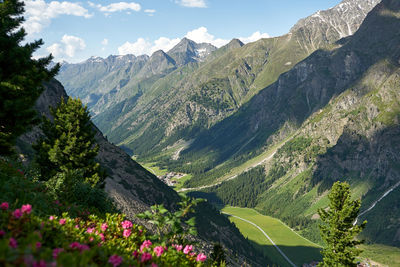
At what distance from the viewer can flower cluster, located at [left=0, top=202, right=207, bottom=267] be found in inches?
175

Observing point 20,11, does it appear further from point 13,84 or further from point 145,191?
point 145,191

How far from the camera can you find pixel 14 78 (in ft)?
52.9

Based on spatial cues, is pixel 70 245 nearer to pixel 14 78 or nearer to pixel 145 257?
pixel 145 257

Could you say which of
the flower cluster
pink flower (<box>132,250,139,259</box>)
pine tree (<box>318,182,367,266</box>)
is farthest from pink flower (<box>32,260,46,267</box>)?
pine tree (<box>318,182,367,266</box>)

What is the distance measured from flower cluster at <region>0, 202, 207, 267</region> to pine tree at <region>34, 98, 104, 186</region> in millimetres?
21961

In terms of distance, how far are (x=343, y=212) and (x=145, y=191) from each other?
70.3 m

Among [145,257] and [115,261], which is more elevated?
[115,261]

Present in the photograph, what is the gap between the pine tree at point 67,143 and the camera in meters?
29.5

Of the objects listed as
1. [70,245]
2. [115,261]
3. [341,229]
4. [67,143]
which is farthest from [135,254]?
[341,229]

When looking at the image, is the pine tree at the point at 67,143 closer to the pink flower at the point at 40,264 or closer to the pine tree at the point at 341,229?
the pink flower at the point at 40,264

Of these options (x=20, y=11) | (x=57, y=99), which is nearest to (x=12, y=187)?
(x=20, y=11)

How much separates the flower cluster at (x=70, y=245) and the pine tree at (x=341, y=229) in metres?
33.9

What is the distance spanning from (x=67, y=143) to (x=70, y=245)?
26.7 m

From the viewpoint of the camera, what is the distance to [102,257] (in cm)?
621
